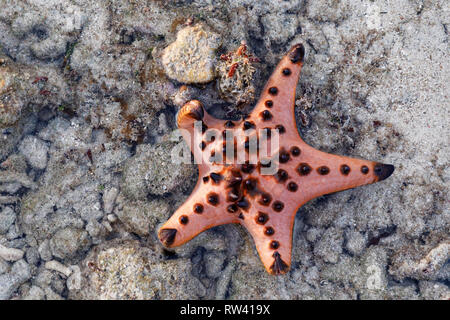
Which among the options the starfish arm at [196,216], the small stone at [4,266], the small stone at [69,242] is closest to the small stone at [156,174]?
the starfish arm at [196,216]

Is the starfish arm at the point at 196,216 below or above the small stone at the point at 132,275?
above

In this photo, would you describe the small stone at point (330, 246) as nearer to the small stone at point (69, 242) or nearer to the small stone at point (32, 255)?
the small stone at point (69, 242)

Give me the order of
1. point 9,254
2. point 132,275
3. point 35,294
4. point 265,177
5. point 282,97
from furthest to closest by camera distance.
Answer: point 9,254, point 35,294, point 132,275, point 282,97, point 265,177

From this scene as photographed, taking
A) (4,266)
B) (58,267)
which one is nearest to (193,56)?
(58,267)

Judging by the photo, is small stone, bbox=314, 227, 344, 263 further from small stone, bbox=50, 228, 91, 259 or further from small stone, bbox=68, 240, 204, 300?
small stone, bbox=50, 228, 91, 259

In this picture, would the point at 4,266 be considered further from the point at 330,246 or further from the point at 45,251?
the point at 330,246

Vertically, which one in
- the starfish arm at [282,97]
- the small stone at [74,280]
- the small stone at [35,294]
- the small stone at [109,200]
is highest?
the starfish arm at [282,97]
